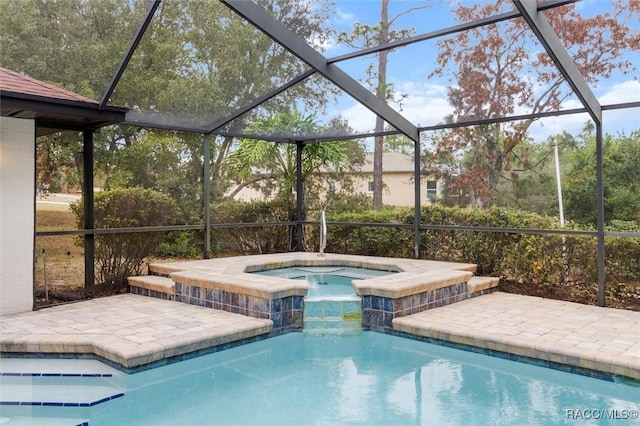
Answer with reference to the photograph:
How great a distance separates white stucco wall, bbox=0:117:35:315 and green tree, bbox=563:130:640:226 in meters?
9.69

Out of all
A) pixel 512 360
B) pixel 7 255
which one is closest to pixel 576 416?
pixel 512 360

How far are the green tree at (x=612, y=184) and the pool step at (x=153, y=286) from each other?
7.93 metres

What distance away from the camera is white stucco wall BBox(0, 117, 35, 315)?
615 centimetres

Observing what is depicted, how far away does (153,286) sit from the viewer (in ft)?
24.9

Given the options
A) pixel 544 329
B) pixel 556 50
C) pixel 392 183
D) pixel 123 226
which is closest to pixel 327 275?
pixel 123 226

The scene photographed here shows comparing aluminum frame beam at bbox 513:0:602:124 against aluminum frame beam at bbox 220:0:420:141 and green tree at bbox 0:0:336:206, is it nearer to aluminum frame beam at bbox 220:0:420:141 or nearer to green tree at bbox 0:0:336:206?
aluminum frame beam at bbox 220:0:420:141

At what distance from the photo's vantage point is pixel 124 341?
16.3 ft

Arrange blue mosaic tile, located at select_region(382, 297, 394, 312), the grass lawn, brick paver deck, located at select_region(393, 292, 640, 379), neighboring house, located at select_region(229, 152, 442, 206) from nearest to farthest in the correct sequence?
brick paver deck, located at select_region(393, 292, 640, 379) → blue mosaic tile, located at select_region(382, 297, 394, 312) → the grass lawn → neighboring house, located at select_region(229, 152, 442, 206)

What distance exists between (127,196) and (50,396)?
17.7 ft

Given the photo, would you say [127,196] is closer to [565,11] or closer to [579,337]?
[579,337]

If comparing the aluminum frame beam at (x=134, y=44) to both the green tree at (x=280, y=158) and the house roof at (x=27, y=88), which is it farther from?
the green tree at (x=280, y=158)

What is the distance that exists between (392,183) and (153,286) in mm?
8829
